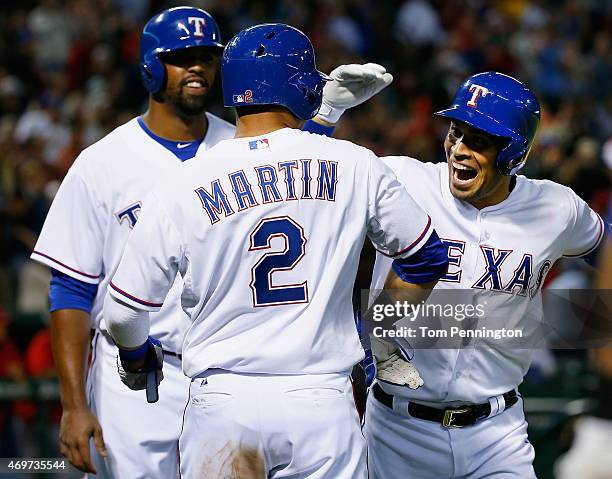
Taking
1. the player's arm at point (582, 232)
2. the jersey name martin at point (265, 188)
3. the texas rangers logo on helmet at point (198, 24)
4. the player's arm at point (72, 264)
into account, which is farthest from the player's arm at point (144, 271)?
the player's arm at point (582, 232)

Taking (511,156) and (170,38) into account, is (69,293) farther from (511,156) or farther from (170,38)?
(511,156)

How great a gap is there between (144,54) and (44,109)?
878cm

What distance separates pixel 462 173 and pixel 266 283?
130 centimetres

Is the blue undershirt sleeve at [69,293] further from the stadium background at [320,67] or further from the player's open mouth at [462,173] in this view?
the stadium background at [320,67]

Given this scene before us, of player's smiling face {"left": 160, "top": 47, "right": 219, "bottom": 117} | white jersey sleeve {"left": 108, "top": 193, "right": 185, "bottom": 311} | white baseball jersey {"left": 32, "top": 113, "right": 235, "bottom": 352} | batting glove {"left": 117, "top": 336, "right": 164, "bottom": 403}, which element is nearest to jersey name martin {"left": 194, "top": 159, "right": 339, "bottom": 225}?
white jersey sleeve {"left": 108, "top": 193, "right": 185, "bottom": 311}

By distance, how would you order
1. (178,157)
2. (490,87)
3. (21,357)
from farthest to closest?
(21,357) < (178,157) < (490,87)

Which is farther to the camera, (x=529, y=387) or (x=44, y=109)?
(x=44, y=109)

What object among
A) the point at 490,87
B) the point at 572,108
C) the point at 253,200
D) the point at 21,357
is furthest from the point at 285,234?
the point at 572,108

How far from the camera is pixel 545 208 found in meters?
5.00

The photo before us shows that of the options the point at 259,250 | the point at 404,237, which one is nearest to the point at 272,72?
the point at 259,250

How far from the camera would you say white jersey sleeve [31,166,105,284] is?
5184 mm

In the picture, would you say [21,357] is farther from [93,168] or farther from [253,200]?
[253,200]

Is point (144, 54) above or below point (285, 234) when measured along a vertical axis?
above

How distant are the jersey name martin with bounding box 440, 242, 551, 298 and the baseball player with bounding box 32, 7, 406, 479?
92 centimetres
